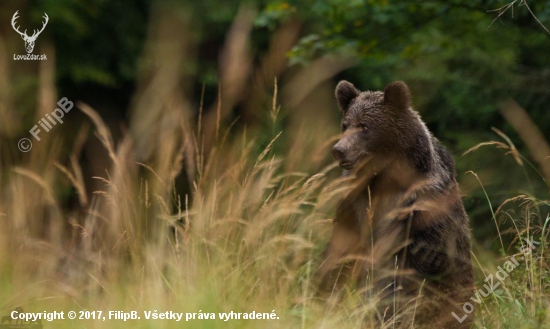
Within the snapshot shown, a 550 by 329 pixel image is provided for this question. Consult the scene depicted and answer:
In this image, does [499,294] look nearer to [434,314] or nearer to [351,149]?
[434,314]

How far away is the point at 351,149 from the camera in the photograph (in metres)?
4.78

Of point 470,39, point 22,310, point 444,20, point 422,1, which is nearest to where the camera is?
point 22,310

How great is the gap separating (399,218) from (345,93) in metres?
1.11

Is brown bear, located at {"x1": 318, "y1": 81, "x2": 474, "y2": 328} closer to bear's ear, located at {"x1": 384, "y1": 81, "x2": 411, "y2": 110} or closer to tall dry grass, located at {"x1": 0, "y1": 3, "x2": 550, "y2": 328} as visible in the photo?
bear's ear, located at {"x1": 384, "y1": 81, "x2": 411, "y2": 110}

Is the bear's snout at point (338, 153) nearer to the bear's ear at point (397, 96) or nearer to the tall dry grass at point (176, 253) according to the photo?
the tall dry grass at point (176, 253)

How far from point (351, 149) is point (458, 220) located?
830mm

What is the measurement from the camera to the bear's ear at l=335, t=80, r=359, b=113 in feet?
17.2

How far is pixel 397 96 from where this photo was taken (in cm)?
499

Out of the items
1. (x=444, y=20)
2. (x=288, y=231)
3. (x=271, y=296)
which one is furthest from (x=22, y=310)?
(x=444, y=20)

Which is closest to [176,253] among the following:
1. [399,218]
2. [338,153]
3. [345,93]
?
[338,153]

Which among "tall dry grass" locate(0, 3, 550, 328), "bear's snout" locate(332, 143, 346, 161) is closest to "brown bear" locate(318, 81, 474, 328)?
"bear's snout" locate(332, 143, 346, 161)

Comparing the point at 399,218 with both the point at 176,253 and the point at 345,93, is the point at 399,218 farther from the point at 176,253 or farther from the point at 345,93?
the point at 176,253

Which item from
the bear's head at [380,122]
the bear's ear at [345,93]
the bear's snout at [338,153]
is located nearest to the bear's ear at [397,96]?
the bear's head at [380,122]

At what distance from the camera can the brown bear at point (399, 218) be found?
4.60 m
